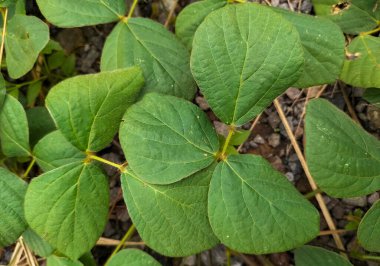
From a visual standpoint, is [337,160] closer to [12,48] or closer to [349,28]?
[349,28]

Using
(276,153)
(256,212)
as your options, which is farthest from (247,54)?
(276,153)

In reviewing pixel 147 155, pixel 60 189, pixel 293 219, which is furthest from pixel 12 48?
pixel 293 219

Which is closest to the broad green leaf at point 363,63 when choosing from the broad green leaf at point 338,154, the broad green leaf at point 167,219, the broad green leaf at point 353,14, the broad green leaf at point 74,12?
the broad green leaf at point 353,14

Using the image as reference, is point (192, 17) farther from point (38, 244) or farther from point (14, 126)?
point (38, 244)

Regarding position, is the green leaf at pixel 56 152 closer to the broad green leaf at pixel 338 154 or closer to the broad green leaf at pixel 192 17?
the broad green leaf at pixel 192 17

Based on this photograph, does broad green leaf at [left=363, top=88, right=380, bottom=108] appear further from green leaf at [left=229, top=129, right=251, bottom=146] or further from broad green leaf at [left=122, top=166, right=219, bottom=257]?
broad green leaf at [left=122, top=166, right=219, bottom=257]
